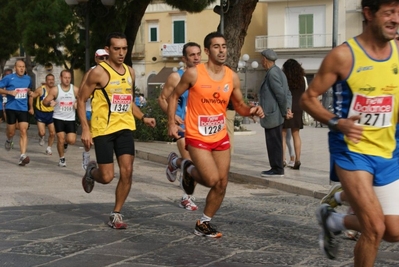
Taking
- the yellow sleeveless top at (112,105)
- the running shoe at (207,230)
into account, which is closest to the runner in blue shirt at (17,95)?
the yellow sleeveless top at (112,105)

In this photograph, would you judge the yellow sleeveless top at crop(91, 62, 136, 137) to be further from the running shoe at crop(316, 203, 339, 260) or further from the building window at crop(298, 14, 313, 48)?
the building window at crop(298, 14, 313, 48)

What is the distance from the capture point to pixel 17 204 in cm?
998

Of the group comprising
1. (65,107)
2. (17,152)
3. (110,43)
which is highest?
(110,43)

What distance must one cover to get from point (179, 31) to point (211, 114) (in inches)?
2002

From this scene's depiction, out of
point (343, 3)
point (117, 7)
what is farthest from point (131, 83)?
point (343, 3)

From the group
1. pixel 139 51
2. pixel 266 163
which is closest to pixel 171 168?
pixel 266 163

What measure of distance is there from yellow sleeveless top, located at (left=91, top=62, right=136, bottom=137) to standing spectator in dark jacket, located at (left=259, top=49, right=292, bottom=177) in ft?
13.9

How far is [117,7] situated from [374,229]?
1911 centimetres

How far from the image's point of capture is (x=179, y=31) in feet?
192

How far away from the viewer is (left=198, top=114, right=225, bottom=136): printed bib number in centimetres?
804

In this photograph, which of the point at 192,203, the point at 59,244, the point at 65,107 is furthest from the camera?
the point at 65,107

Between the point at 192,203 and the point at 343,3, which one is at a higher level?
the point at 343,3

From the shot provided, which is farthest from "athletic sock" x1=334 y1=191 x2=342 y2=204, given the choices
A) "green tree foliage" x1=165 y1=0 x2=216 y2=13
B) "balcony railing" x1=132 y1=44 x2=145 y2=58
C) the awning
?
"balcony railing" x1=132 y1=44 x2=145 y2=58

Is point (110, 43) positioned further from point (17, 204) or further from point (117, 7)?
point (117, 7)
